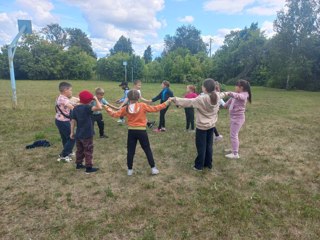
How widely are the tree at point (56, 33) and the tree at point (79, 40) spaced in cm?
186

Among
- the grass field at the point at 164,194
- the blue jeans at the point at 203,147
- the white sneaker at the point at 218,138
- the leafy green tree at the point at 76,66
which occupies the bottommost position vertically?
the grass field at the point at 164,194

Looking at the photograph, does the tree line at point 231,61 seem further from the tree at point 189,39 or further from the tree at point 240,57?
the tree at point 189,39

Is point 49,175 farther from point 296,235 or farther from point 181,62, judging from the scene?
point 181,62

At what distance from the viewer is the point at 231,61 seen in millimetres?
42781

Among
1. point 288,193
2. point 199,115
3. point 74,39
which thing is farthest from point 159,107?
point 74,39

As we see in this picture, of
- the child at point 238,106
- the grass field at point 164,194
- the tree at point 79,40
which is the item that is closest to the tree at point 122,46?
the tree at point 79,40

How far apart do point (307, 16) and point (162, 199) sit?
32899 millimetres

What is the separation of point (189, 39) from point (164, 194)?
83271 mm

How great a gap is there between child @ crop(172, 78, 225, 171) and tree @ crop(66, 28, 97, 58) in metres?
84.7

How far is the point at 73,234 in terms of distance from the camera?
11.1 feet

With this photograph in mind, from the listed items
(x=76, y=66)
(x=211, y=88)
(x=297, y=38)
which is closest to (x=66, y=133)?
(x=211, y=88)

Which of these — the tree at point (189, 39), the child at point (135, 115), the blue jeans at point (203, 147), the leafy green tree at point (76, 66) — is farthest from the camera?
the tree at point (189, 39)

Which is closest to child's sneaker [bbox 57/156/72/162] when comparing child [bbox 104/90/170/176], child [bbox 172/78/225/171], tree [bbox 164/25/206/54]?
child [bbox 104/90/170/176]

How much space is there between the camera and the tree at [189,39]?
81688 mm
